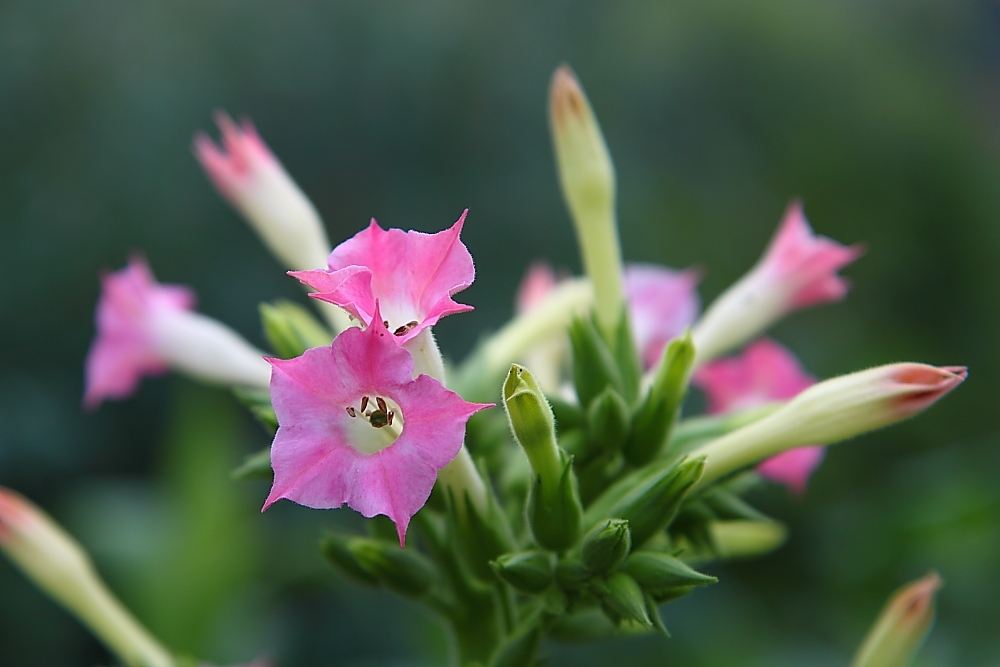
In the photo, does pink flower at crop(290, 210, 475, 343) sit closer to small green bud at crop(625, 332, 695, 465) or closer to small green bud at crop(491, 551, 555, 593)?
small green bud at crop(491, 551, 555, 593)

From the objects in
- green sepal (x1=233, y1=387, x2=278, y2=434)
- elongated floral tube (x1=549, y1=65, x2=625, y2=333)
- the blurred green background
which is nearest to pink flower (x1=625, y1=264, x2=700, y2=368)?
elongated floral tube (x1=549, y1=65, x2=625, y2=333)

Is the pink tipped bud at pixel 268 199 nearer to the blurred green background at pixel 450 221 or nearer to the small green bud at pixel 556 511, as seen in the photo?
the small green bud at pixel 556 511

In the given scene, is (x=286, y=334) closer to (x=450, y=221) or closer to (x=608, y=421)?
(x=608, y=421)

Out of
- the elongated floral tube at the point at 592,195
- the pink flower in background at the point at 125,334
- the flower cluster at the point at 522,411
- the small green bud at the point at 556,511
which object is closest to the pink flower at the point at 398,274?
the flower cluster at the point at 522,411

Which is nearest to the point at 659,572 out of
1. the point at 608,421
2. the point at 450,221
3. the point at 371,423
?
the point at 608,421

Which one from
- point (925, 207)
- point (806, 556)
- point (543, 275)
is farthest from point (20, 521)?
point (925, 207)

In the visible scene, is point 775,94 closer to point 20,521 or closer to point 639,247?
point 639,247
